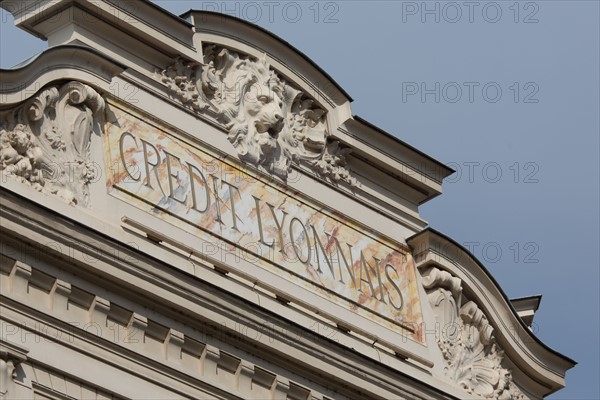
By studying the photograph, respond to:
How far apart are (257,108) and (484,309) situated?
4596mm

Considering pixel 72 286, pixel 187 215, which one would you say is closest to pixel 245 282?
pixel 187 215

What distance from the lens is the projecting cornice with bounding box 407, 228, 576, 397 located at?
3247cm

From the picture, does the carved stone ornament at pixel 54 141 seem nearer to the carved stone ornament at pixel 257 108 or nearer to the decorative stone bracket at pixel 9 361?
the carved stone ornament at pixel 257 108

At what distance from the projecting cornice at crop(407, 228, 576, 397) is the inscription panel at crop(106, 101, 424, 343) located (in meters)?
0.32

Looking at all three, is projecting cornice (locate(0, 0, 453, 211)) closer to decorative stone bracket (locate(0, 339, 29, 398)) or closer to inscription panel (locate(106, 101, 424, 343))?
inscription panel (locate(106, 101, 424, 343))

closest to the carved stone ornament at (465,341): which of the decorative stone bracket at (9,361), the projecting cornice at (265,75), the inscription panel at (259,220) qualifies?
the inscription panel at (259,220)

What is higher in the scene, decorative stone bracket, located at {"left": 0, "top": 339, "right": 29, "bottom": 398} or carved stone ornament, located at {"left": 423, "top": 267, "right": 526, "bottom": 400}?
carved stone ornament, located at {"left": 423, "top": 267, "right": 526, "bottom": 400}

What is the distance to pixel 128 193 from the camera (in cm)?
2862

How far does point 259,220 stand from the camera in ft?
99.1

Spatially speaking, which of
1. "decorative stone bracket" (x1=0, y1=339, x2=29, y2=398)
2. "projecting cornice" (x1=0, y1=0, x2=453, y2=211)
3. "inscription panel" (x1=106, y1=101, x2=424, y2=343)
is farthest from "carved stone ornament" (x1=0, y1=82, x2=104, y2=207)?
"decorative stone bracket" (x1=0, y1=339, x2=29, y2=398)

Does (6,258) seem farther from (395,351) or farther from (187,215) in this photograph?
(395,351)

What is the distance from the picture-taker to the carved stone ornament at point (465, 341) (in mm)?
32312

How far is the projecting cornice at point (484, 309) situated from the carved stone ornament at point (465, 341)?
0.01 meters

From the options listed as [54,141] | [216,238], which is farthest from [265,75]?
[54,141]
